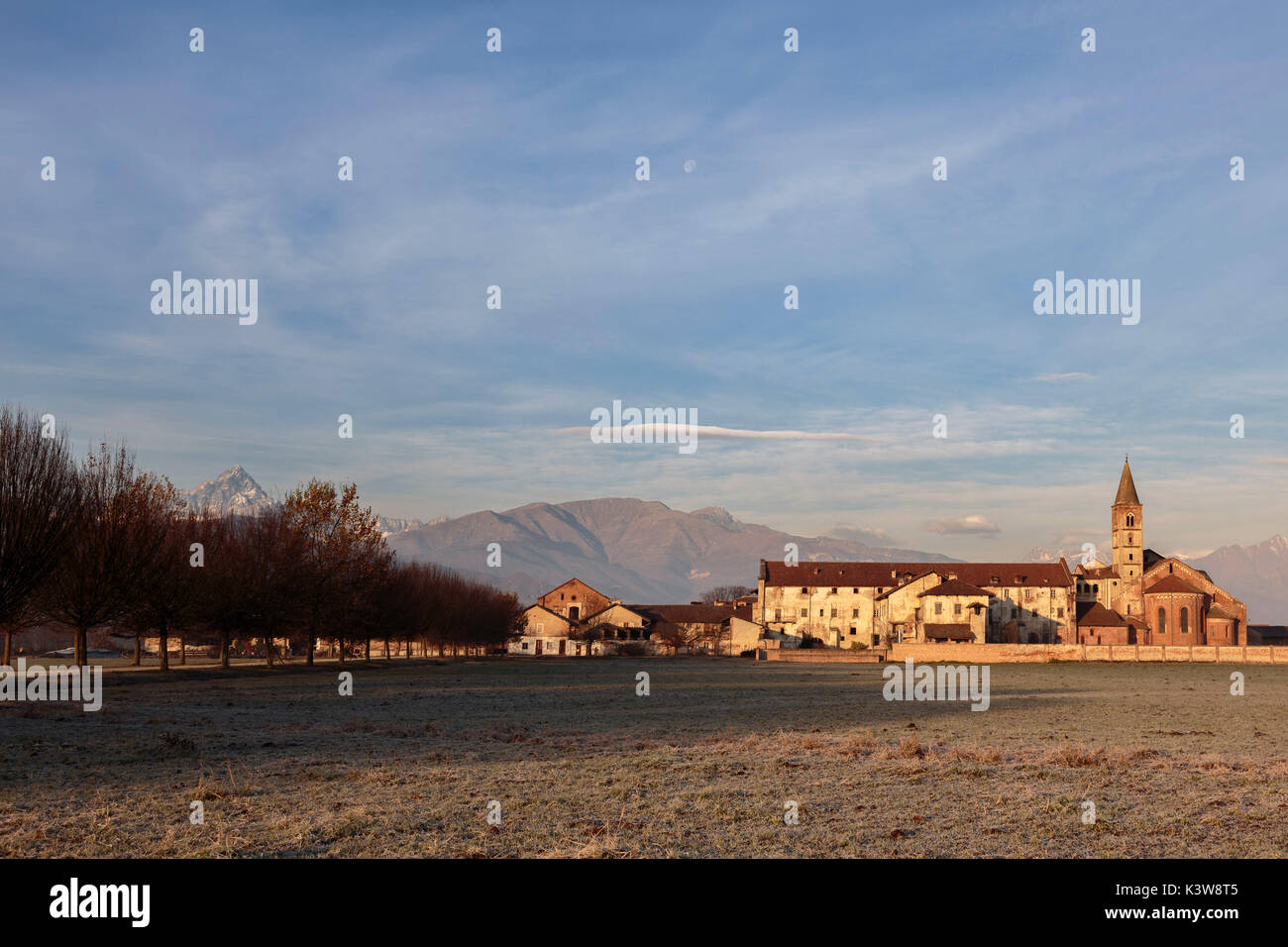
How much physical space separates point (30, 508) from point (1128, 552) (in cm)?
15228

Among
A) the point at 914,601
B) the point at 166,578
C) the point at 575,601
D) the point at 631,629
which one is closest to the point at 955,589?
the point at 914,601

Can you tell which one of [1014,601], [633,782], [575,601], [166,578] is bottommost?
[575,601]

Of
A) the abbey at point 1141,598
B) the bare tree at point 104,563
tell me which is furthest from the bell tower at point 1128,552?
the bare tree at point 104,563

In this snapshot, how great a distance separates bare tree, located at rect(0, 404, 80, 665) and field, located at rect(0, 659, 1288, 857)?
688 cm

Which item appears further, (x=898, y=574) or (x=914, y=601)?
(x=898, y=574)

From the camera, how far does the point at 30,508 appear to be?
131 feet

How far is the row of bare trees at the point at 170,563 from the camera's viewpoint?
132 ft

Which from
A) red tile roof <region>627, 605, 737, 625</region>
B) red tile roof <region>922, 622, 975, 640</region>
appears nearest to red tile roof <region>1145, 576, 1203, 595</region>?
red tile roof <region>922, 622, 975, 640</region>

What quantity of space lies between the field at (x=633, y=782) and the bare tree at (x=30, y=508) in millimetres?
6881

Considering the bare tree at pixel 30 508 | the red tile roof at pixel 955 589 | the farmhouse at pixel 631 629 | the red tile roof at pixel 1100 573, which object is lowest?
the farmhouse at pixel 631 629

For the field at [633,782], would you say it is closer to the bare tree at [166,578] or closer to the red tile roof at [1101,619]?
the bare tree at [166,578]

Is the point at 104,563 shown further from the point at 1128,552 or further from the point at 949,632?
the point at 1128,552
